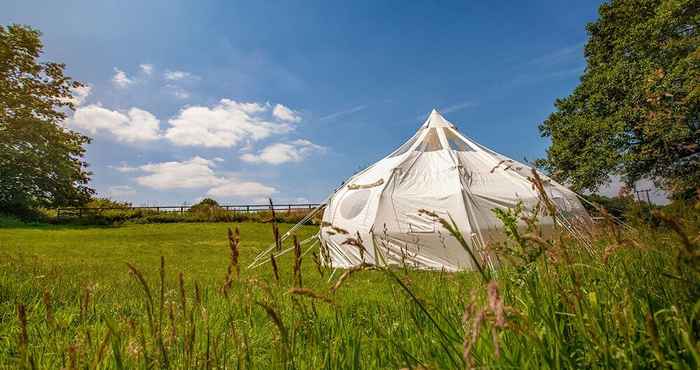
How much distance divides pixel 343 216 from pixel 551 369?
12.1 metres

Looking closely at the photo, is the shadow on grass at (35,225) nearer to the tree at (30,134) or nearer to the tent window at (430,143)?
the tree at (30,134)

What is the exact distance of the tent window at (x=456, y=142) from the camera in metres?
13.8

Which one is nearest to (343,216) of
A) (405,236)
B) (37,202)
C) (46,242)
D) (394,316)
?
(405,236)

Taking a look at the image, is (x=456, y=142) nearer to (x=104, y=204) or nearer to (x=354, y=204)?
(x=354, y=204)

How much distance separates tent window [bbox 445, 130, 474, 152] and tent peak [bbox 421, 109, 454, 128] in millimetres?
431

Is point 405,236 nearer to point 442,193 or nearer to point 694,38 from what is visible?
point 442,193

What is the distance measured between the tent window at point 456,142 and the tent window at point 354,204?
377 centimetres

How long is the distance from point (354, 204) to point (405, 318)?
10819mm

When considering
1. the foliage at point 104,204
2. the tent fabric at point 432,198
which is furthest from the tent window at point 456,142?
the foliage at point 104,204

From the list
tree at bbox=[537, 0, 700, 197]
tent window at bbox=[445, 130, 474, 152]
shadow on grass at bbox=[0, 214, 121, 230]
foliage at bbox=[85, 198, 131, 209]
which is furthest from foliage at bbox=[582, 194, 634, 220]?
foliage at bbox=[85, 198, 131, 209]

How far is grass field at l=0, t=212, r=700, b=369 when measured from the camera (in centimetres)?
107

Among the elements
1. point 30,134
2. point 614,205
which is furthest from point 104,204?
point 614,205

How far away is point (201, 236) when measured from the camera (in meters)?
22.4

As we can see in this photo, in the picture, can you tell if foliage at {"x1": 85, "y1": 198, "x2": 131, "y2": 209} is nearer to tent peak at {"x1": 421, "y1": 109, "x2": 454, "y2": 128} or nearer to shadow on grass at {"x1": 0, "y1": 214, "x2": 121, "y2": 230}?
shadow on grass at {"x1": 0, "y1": 214, "x2": 121, "y2": 230}
